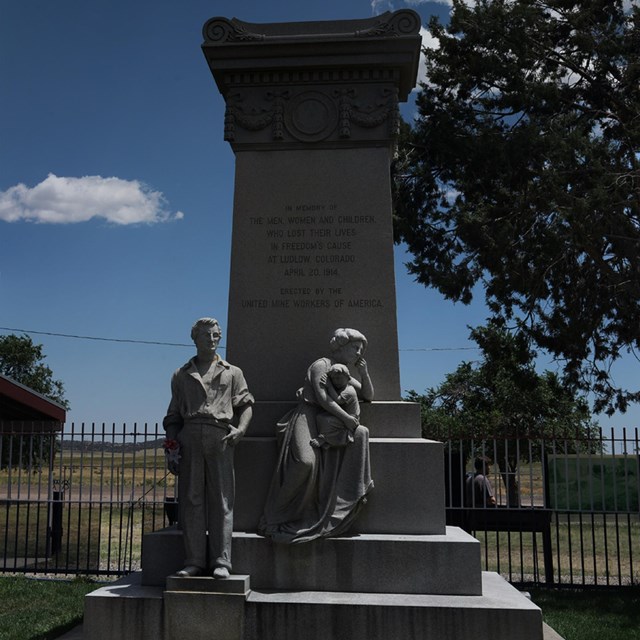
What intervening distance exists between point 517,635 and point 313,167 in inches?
165

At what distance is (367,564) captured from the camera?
5.39 meters

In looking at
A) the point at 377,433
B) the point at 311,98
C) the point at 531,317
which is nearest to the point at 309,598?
the point at 377,433

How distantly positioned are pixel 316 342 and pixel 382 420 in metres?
0.91

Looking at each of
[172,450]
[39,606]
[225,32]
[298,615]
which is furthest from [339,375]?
[39,606]

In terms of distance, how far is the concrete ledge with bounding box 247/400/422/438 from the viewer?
599 centimetres

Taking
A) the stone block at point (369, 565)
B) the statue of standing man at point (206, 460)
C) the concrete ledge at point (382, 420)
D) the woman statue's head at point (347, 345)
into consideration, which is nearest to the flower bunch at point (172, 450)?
the statue of standing man at point (206, 460)

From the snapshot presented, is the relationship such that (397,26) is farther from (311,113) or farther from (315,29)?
(311,113)

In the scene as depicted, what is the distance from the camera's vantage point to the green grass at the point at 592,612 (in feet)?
24.1

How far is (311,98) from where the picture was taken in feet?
22.1

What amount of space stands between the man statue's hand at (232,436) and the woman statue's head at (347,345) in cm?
105

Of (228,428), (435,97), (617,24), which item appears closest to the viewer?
(228,428)

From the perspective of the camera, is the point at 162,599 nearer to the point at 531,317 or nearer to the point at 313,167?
the point at 313,167

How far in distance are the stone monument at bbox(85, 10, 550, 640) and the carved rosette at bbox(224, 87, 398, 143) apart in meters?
0.01

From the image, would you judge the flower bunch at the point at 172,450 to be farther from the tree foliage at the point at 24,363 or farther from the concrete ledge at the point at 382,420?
the tree foliage at the point at 24,363
